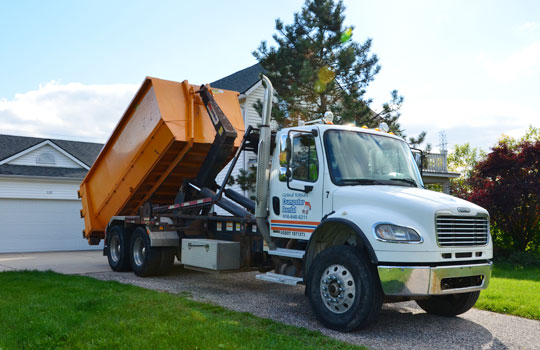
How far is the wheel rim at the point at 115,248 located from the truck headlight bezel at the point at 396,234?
23.8 feet

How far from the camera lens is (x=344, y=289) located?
6.11 meters

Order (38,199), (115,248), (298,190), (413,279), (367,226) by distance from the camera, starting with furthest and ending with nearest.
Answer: (38,199)
(115,248)
(298,190)
(367,226)
(413,279)

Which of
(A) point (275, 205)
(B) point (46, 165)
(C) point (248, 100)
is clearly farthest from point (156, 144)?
(B) point (46, 165)

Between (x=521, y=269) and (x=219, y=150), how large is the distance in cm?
936

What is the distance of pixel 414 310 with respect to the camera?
25.5 ft

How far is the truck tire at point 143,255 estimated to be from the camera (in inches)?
405

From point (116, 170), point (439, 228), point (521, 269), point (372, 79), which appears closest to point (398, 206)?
point (439, 228)

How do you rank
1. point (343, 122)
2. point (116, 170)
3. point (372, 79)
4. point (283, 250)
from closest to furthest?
point (283, 250)
point (116, 170)
point (343, 122)
point (372, 79)

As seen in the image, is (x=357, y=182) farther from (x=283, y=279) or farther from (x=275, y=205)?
(x=283, y=279)

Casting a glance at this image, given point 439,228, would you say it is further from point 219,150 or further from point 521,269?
point 521,269

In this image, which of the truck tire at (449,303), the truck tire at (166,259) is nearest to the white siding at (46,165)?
the truck tire at (166,259)

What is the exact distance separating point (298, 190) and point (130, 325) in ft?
8.97

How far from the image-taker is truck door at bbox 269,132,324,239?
691cm

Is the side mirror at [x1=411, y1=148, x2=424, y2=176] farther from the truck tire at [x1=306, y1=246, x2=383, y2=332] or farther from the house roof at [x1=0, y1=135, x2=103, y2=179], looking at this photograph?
the house roof at [x1=0, y1=135, x2=103, y2=179]
